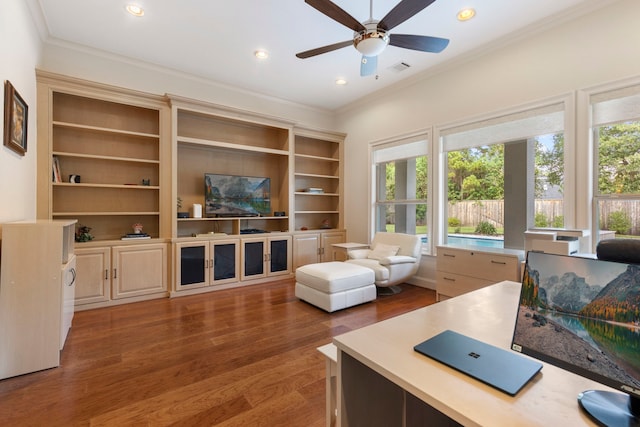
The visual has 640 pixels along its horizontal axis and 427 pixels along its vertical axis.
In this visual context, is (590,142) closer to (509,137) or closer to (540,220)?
(509,137)

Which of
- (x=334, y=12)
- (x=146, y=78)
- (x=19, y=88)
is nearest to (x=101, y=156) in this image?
(x=19, y=88)

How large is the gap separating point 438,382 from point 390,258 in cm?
312

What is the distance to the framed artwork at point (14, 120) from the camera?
7.45 feet

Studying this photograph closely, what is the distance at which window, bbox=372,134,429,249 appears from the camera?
4.48m

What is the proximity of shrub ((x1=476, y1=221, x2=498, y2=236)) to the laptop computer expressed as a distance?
10.3ft

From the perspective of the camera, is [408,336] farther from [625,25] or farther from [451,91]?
[451,91]

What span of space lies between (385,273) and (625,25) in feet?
10.9

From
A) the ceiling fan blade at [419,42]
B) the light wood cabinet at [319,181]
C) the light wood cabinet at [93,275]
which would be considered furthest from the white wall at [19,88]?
the light wood cabinet at [319,181]

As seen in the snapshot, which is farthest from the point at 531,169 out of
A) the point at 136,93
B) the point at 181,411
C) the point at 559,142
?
the point at 136,93

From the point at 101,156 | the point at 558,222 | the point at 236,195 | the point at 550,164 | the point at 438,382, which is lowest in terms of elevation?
the point at 438,382

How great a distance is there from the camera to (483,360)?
3.12ft

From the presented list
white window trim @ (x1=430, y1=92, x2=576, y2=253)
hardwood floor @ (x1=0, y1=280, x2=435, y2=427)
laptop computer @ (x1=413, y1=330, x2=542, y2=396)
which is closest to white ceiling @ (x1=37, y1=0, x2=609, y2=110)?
white window trim @ (x1=430, y1=92, x2=576, y2=253)

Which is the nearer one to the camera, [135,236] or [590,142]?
[590,142]

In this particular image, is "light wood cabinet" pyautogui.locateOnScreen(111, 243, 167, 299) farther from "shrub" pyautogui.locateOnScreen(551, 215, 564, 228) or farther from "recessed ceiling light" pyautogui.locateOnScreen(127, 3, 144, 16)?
"shrub" pyautogui.locateOnScreen(551, 215, 564, 228)
